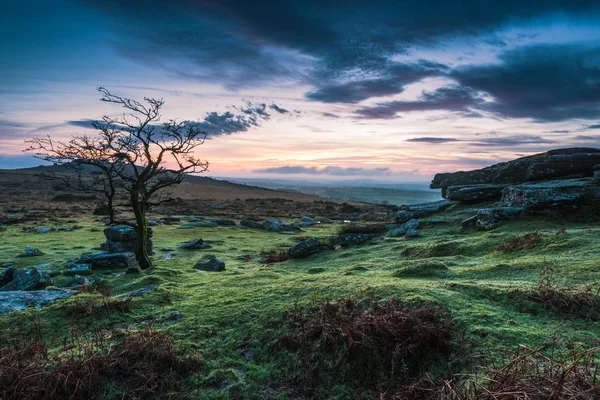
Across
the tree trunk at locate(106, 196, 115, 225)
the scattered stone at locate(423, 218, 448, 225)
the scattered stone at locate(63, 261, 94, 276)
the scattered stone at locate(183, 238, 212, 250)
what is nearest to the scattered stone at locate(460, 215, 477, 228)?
the scattered stone at locate(423, 218, 448, 225)

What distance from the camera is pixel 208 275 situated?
11867 mm

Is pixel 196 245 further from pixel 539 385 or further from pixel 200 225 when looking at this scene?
pixel 539 385

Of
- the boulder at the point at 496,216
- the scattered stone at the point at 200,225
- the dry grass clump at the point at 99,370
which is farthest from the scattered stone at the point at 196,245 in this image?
the boulder at the point at 496,216

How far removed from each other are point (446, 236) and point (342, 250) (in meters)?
5.09

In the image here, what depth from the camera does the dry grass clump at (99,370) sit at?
4020 mm

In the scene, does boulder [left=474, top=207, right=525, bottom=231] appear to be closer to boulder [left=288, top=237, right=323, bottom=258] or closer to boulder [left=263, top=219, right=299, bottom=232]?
boulder [left=288, top=237, right=323, bottom=258]

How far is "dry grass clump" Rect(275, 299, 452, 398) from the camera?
175 inches

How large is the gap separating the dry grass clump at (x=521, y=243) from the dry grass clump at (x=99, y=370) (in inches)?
400

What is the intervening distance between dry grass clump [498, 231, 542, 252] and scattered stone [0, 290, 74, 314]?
1330 cm

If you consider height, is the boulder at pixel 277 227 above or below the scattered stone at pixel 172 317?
below

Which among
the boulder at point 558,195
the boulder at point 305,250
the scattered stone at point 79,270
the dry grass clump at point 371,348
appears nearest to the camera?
the dry grass clump at point 371,348

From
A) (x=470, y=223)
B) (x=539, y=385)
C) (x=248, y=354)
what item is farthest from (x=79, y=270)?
(x=470, y=223)

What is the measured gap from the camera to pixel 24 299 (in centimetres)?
768

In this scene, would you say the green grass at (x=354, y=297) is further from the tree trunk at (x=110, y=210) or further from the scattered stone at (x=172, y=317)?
the tree trunk at (x=110, y=210)
